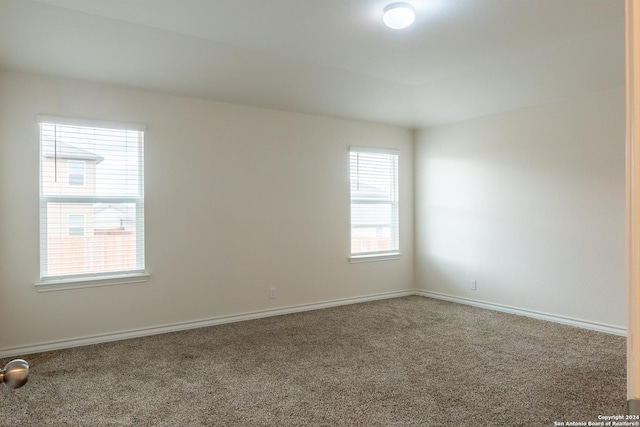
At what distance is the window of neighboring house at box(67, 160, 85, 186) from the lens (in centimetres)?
390

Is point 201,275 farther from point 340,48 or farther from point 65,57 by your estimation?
point 340,48

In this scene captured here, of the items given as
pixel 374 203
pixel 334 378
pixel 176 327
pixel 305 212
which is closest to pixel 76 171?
pixel 176 327

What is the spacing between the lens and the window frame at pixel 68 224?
12.4 ft

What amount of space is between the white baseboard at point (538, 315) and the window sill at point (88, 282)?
3.81m

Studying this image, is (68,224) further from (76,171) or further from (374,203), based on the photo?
(374,203)

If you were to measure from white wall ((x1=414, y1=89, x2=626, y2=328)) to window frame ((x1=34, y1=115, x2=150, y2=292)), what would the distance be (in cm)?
377

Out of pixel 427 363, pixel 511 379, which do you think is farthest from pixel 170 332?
pixel 511 379

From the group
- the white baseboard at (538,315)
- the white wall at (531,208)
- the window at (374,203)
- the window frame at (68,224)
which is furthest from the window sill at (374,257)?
the window frame at (68,224)

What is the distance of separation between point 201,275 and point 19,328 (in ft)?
5.31

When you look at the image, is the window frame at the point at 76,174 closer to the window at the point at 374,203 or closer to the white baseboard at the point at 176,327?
the white baseboard at the point at 176,327

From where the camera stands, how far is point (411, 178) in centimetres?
627

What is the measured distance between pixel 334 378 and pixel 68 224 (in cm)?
275

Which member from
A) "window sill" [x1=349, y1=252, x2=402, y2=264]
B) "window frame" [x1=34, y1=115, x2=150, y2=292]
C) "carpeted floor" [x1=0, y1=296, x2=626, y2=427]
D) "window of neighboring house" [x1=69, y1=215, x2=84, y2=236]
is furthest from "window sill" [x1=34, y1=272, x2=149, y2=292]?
"window sill" [x1=349, y1=252, x2=402, y2=264]

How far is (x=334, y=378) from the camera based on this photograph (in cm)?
309
